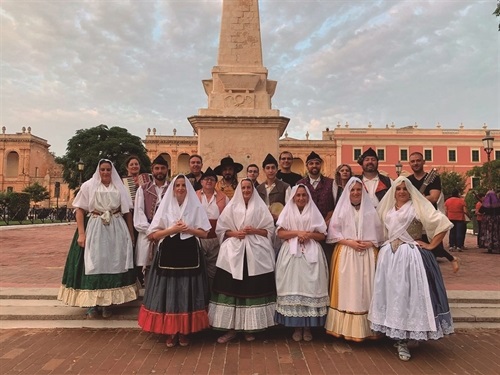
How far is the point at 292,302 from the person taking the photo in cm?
433

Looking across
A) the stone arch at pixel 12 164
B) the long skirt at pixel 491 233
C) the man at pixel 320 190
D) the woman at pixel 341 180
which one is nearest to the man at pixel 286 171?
the man at pixel 320 190

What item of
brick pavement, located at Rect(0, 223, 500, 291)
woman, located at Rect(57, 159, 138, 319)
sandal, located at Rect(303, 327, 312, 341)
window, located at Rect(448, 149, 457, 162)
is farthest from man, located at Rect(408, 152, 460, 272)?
window, located at Rect(448, 149, 457, 162)

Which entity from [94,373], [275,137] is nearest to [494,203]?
[275,137]

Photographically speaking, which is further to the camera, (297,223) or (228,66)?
(228,66)

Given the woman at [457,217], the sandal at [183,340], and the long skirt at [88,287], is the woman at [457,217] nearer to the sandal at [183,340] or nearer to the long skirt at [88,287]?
the sandal at [183,340]

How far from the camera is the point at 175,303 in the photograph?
166 inches

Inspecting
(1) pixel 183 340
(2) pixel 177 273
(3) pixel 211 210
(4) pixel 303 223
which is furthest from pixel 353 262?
(1) pixel 183 340

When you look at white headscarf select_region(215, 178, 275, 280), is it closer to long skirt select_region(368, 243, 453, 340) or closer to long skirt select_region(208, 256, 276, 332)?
long skirt select_region(208, 256, 276, 332)

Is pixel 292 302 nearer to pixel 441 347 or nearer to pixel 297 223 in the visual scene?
pixel 297 223

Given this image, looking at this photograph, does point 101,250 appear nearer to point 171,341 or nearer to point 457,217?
point 171,341

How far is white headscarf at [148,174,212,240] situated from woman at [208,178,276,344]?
27 cm

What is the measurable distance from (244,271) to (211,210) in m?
0.97

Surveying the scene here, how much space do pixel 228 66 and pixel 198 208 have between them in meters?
4.76

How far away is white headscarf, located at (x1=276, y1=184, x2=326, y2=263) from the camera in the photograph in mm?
4426
